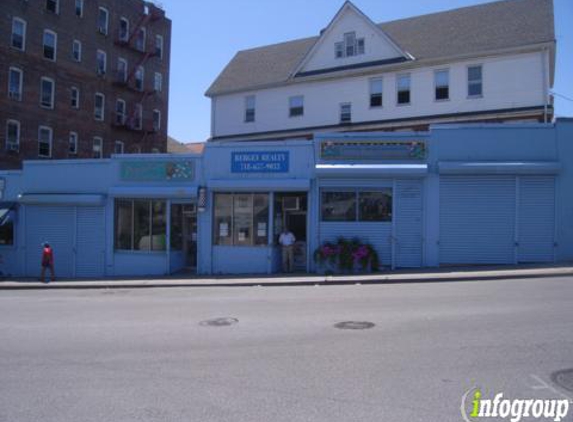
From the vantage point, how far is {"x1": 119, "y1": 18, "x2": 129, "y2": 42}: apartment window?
43.4 m

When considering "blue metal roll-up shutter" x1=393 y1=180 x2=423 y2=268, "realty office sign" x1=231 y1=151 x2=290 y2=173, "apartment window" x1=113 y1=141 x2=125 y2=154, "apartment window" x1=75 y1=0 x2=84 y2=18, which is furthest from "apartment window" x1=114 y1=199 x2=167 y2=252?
"apartment window" x1=75 y1=0 x2=84 y2=18

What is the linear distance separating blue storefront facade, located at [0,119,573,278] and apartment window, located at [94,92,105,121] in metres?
19.3

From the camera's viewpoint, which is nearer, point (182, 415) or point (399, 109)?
point (182, 415)

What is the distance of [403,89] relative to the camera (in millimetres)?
29453

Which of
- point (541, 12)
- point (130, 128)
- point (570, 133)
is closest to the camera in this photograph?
point (570, 133)

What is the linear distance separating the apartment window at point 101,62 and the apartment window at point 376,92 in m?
22.0

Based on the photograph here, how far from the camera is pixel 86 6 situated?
40.3 m

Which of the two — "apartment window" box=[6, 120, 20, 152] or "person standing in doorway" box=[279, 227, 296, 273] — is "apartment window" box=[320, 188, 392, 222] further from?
"apartment window" box=[6, 120, 20, 152]

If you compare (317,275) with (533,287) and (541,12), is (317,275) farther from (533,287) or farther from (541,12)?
(541,12)

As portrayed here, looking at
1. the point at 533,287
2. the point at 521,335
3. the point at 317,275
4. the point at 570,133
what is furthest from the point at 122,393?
the point at 570,133

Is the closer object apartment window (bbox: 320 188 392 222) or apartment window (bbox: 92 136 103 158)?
apartment window (bbox: 320 188 392 222)

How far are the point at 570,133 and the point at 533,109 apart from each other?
7473 mm

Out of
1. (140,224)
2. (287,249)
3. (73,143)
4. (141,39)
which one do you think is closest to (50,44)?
(73,143)

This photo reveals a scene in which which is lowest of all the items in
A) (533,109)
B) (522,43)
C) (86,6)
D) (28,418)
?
(28,418)
